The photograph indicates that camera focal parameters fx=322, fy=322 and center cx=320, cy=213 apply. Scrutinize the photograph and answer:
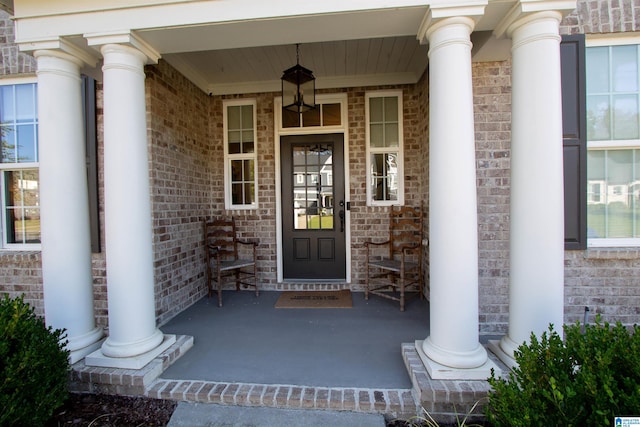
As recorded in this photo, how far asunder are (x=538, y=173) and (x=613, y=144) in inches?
59.0

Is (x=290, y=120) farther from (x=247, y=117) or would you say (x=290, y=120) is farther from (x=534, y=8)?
(x=534, y=8)

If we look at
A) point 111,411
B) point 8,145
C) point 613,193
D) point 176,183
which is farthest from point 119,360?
point 613,193

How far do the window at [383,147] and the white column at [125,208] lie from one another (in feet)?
8.89

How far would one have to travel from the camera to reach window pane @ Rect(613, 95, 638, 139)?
281cm

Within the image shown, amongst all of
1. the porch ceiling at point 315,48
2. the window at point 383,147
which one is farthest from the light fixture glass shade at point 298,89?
Answer: the window at point 383,147

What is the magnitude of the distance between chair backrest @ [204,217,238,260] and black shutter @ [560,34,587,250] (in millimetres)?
3611

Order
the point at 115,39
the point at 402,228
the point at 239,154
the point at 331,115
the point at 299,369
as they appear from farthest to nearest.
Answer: the point at 239,154 → the point at 331,115 → the point at 402,228 → the point at 299,369 → the point at 115,39

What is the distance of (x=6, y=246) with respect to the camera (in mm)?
3471

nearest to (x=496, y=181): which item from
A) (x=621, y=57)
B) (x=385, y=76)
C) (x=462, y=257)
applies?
(x=462, y=257)

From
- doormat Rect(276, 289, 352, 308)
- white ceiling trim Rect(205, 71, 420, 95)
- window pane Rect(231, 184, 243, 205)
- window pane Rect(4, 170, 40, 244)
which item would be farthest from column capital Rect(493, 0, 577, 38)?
window pane Rect(4, 170, 40, 244)

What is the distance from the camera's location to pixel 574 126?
271cm

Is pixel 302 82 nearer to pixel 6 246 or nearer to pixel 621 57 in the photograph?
pixel 621 57

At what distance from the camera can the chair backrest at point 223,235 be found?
4.20 metres

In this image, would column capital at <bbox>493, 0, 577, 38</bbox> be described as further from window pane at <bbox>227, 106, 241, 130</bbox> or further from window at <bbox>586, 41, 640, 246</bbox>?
window pane at <bbox>227, 106, 241, 130</bbox>
